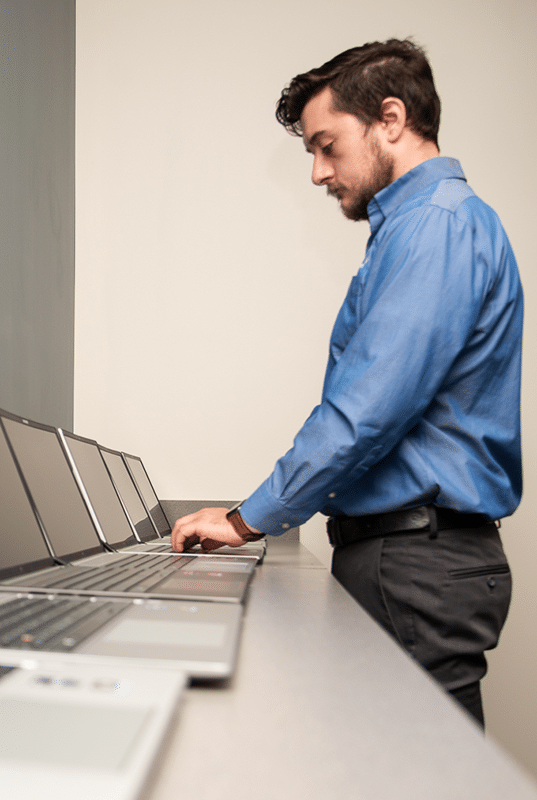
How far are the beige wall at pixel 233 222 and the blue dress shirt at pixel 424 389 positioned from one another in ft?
3.89

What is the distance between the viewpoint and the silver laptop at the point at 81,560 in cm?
68

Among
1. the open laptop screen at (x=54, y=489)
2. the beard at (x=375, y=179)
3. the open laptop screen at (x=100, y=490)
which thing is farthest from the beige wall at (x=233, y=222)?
the beard at (x=375, y=179)

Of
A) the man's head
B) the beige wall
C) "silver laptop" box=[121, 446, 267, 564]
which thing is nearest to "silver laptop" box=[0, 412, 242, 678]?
the man's head

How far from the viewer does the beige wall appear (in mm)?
2121

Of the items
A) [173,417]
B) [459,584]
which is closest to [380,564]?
[459,584]

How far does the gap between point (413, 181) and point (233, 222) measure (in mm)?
1271

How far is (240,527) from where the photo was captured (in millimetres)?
1006

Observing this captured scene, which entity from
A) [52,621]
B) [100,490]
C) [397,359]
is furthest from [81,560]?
[397,359]

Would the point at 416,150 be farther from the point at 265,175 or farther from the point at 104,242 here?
the point at 104,242

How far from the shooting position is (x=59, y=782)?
231mm

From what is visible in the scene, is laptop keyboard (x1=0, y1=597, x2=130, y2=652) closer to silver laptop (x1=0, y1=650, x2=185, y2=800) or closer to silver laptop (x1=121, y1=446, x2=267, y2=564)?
silver laptop (x1=0, y1=650, x2=185, y2=800)

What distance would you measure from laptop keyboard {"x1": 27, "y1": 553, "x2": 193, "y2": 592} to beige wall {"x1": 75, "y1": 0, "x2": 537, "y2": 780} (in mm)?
1076

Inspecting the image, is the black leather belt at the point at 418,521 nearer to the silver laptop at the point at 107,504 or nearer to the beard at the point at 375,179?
the silver laptop at the point at 107,504

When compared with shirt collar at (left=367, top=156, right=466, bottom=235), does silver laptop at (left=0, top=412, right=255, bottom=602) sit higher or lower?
lower
